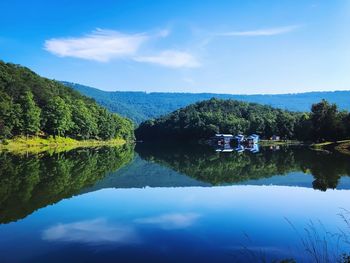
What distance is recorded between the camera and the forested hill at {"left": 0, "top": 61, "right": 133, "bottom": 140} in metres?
89.6

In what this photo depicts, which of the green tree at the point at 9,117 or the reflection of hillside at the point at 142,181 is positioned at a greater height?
the green tree at the point at 9,117

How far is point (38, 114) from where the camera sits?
323ft

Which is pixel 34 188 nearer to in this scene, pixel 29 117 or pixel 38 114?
pixel 29 117

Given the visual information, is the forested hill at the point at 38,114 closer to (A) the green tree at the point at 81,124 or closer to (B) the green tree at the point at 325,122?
(A) the green tree at the point at 81,124

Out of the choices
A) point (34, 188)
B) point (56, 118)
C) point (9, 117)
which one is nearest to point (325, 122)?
point (56, 118)

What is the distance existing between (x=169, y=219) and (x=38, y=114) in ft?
285

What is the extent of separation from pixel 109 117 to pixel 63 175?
131 metres

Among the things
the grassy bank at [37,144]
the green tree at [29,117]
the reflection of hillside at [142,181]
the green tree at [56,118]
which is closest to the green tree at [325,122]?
the grassy bank at [37,144]

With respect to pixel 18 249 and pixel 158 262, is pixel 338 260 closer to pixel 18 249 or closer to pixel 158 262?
pixel 158 262

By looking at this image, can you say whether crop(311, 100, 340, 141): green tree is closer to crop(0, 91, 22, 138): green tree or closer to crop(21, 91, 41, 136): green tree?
crop(21, 91, 41, 136): green tree

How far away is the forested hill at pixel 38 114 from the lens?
89562 millimetres

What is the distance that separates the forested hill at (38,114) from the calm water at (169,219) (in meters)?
59.2

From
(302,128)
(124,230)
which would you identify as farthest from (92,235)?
(302,128)

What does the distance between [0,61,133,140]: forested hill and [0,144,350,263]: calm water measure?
59228 mm
